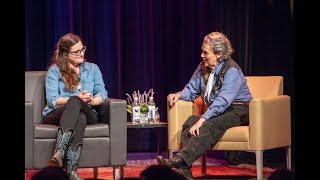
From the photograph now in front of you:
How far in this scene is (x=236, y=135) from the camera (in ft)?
14.2

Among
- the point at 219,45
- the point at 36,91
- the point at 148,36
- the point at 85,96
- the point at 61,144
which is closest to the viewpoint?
the point at 61,144

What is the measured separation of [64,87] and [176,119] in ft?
2.81

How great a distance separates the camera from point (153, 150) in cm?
633

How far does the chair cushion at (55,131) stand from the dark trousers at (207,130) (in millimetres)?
555

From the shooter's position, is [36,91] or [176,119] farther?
[36,91]

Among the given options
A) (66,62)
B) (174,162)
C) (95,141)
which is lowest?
(174,162)

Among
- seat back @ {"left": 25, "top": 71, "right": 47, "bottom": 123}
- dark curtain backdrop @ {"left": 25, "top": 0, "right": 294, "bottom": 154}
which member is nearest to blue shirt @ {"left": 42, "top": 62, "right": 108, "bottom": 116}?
seat back @ {"left": 25, "top": 71, "right": 47, "bottom": 123}

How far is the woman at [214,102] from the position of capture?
13.8 feet

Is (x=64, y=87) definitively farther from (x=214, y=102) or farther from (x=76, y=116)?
(x=214, y=102)

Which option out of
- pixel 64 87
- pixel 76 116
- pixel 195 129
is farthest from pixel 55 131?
pixel 195 129

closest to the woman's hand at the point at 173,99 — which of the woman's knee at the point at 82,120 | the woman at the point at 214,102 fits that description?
the woman at the point at 214,102

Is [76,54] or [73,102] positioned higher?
[76,54]

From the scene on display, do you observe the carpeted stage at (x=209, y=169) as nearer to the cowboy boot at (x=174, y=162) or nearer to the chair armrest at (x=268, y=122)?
the chair armrest at (x=268, y=122)

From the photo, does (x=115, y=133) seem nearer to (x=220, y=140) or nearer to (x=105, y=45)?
(x=220, y=140)
